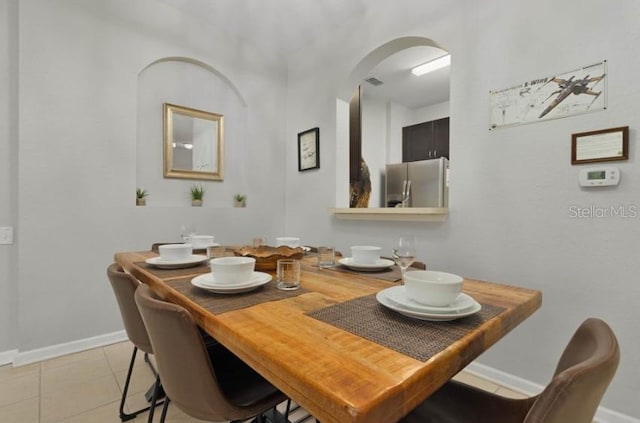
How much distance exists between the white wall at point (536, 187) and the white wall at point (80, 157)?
210cm

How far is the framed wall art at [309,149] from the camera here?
313 cm

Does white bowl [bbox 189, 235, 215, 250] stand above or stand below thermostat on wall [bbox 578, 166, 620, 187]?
below

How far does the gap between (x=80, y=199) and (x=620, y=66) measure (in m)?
3.43

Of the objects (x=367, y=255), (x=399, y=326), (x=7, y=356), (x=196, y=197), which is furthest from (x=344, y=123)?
(x=7, y=356)

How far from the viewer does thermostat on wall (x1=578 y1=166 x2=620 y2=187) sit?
1482 millimetres

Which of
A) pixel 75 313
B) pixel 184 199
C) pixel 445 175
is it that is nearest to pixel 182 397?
pixel 75 313

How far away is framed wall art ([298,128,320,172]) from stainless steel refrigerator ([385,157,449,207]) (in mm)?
1608

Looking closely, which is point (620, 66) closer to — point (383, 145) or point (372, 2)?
point (372, 2)

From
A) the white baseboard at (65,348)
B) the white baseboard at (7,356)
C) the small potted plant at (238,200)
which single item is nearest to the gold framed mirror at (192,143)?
the small potted plant at (238,200)

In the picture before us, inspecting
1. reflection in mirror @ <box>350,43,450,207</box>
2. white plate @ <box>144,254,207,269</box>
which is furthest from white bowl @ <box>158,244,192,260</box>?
reflection in mirror @ <box>350,43,450,207</box>

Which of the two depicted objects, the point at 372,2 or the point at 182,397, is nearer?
the point at 182,397

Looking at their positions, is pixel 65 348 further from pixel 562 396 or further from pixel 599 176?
pixel 599 176

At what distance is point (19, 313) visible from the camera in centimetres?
209

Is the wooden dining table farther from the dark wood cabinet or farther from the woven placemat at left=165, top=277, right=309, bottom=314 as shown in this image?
the dark wood cabinet
